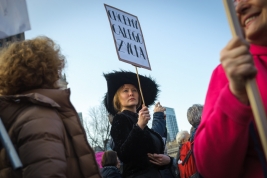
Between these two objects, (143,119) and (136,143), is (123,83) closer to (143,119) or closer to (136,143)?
→ (143,119)

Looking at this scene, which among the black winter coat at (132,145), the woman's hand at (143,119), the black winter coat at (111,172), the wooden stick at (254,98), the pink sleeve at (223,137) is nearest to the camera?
the wooden stick at (254,98)

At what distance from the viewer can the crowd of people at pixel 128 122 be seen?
142 cm

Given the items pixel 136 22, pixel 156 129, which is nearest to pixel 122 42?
pixel 136 22

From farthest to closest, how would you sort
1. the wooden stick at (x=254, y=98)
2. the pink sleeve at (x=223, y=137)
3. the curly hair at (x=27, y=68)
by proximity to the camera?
1. the curly hair at (x=27, y=68)
2. the pink sleeve at (x=223, y=137)
3. the wooden stick at (x=254, y=98)

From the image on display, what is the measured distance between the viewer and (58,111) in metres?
2.38

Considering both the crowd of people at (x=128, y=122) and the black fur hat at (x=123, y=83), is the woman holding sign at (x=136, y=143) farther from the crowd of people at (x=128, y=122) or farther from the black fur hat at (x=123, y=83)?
the black fur hat at (x=123, y=83)

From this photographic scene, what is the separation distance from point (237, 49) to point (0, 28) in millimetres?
3138

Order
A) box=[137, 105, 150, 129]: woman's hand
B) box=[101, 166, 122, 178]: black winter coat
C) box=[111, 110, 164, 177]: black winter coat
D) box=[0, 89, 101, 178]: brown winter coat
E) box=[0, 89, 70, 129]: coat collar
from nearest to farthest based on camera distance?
box=[0, 89, 101, 178]: brown winter coat < box=[0, 89, 70, 129]: coat collar < box=[111, 110, 164, 177]: black winter coat < box=[137, 105, 150, 129]: woman's hand < box=[101, 166, 122, 178]: black winter coat

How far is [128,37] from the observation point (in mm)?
5387

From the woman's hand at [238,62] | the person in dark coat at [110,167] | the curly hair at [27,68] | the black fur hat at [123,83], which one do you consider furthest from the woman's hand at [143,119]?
the woman's hand at [238,62]

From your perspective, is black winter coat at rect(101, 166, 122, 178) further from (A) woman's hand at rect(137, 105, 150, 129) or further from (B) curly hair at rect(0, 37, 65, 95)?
(B) curly hair at rect(0, 37, 65, 95)

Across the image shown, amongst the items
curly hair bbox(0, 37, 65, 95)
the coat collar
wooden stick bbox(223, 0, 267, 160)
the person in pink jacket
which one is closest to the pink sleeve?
the person in pink jacket

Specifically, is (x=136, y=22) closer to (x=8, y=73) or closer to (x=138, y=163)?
(x=138, y=163)

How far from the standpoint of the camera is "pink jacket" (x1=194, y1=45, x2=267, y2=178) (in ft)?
4.65
